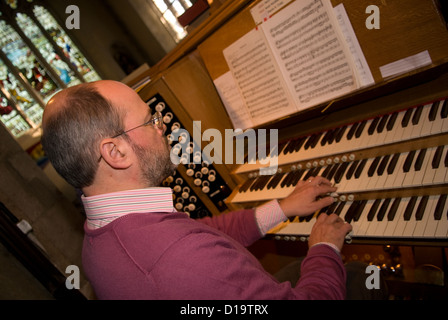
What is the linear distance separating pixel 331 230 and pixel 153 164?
948 millimetres

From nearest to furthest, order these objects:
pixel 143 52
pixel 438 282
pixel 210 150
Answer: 1. pixel 438 282
2. pixel 210 150
3. pixel 143 52

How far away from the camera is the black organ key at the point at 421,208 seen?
1279 mm

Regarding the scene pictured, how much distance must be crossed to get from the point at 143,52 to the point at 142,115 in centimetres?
1065

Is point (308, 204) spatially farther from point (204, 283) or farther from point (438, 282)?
point (438, 282)

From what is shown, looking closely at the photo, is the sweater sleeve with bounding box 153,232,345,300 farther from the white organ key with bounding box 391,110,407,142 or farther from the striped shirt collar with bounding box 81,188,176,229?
the white organ key with bounding box 391,110,407,142

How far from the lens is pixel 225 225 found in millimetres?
1970

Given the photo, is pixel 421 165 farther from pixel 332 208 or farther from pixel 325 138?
pixel 325 138

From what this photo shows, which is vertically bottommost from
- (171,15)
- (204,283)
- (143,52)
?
(204,283)

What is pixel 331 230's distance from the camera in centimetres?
142

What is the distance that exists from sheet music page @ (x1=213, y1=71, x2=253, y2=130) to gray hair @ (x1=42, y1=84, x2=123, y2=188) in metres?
1.09

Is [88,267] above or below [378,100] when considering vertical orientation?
above

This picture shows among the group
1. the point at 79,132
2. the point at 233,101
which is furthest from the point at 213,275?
the point at 233,101

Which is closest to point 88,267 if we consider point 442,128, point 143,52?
point 442,128

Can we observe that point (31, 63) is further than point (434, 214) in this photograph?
Yes
